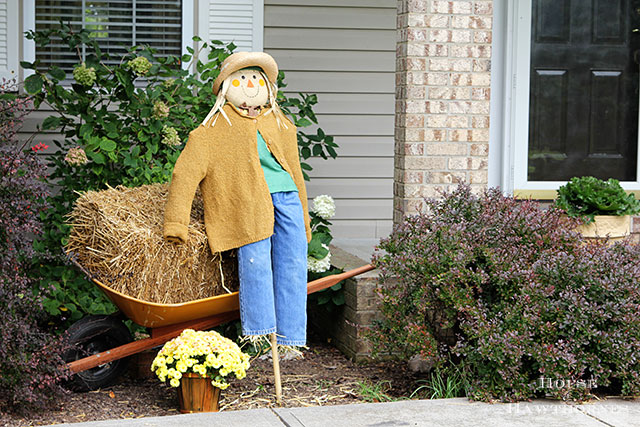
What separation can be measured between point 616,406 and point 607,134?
247 centimetres

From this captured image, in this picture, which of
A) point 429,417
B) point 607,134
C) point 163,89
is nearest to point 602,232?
point 607,134

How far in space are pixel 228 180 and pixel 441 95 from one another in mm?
1367

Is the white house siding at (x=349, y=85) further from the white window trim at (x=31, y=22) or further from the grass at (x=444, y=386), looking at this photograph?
the grass at (x=444, y=386)

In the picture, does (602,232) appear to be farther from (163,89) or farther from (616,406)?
(163,89)

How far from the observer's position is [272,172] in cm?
392

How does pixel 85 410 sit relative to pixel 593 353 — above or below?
below

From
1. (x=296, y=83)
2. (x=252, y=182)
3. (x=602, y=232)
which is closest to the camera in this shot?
(x=252, y=182)

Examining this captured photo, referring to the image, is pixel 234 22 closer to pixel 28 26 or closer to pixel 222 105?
pixel 28 26

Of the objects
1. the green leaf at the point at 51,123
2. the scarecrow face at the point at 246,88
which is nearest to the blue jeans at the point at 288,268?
the scarecrow face at the point at 246,88

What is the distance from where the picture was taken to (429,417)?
3318mm

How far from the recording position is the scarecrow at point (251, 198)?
12.3ft

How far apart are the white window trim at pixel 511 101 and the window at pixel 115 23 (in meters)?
2.27

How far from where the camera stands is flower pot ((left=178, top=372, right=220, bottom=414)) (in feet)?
11.8

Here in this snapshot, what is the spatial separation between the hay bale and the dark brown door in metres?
2.47
